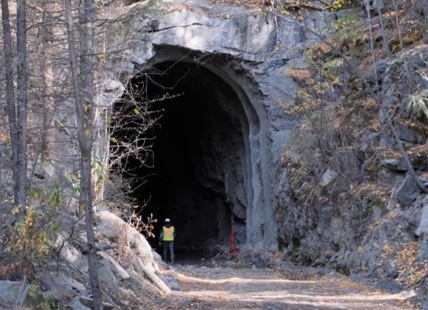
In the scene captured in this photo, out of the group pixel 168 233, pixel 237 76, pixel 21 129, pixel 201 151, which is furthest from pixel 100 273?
pixel 201 151

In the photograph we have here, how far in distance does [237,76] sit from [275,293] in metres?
11.1

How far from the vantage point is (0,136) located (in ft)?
39.7

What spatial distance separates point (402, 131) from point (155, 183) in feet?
66.8

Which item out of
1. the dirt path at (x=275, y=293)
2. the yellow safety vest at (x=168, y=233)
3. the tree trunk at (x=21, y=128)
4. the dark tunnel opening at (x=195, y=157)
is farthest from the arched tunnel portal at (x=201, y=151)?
the tree trunk at (x=21, y=128)

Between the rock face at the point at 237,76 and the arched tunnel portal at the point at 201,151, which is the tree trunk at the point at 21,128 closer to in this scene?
the rock face at the point at 237,76

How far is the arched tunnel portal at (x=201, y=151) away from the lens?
21016 millimetres

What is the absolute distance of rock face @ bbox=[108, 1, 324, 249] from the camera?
1914 centimetres

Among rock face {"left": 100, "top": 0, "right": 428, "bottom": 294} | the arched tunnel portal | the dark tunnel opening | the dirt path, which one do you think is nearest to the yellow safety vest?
the arched tunnel portal

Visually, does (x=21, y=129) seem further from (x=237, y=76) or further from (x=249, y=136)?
(x=249, y=136)

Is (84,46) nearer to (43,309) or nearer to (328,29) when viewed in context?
(43,309)

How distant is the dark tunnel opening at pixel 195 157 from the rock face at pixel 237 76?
72mm

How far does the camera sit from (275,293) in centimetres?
1056

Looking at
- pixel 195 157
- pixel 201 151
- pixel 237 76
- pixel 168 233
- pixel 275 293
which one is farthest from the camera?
pixel 195 157

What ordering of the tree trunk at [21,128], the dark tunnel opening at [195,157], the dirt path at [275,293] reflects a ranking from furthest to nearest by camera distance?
the dark tunnel opening at [195,157] < the dirt path at [275,293] < the tree trunk at [21,128]
